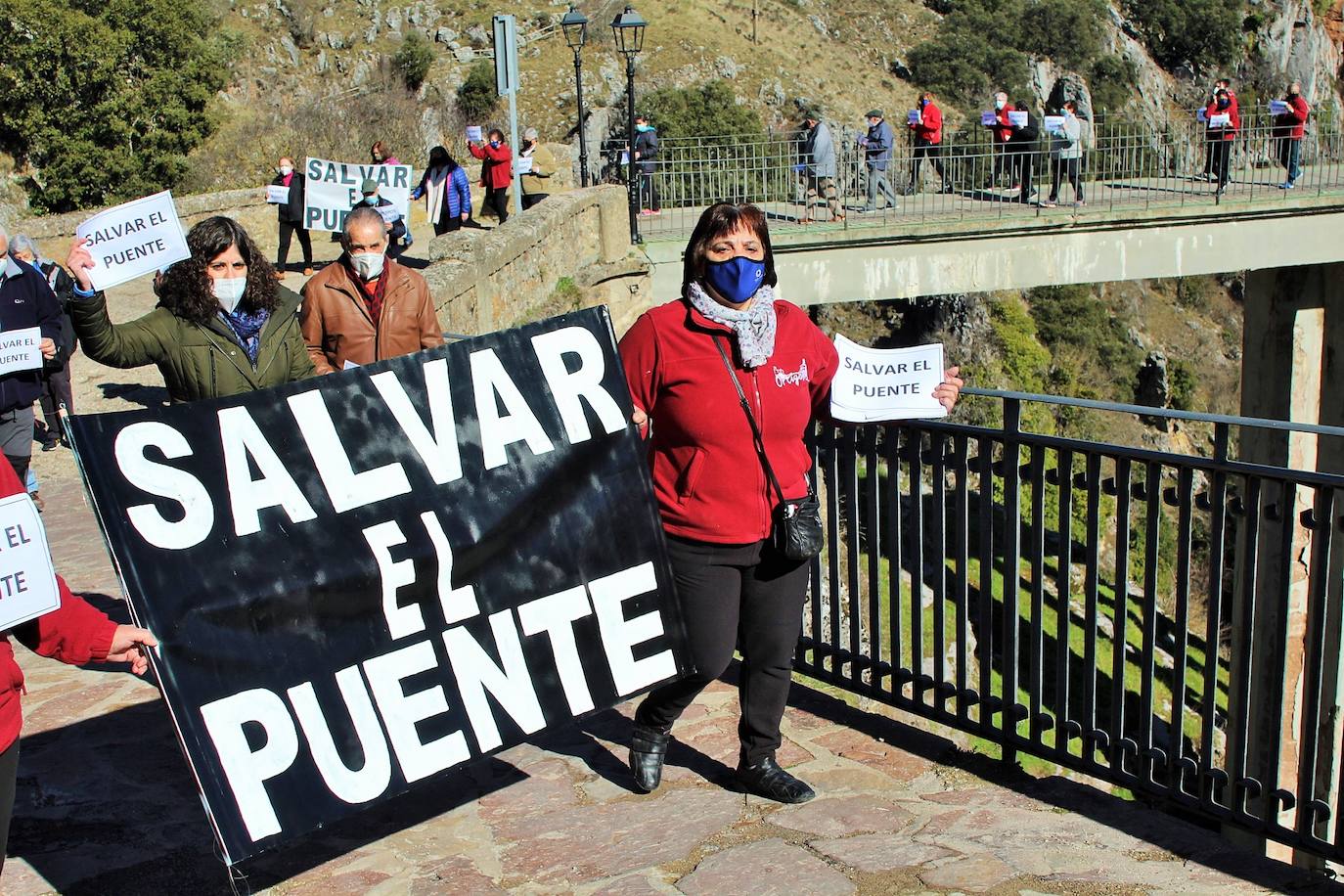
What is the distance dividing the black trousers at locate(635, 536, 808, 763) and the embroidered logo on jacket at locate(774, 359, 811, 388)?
50cm

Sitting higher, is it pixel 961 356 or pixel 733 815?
pixel 733 815

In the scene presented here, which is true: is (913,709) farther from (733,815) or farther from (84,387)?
(84,387)

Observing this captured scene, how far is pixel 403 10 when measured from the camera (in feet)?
169

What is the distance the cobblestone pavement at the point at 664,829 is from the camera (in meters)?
3.78

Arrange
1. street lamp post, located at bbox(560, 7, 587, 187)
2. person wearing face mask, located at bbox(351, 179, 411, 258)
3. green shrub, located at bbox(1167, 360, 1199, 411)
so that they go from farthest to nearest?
green shrub, located at bbox(1167, 360, 1199, 411)
street lamp post, located at bbox(560, 7, 587, 187)
person wearing face mask, located at bbox(351, 179, 411, 258)

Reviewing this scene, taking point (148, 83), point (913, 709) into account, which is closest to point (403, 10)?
point (148, 83)

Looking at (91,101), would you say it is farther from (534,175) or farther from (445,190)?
(445,190)

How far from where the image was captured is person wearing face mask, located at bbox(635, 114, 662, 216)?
70.2 ft

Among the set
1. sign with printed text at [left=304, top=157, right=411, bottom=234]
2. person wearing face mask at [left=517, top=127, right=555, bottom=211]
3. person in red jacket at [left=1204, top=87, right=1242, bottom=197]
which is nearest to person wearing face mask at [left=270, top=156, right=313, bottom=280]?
sign with printed text at [left=304, top=157, right=411, bottom=234]

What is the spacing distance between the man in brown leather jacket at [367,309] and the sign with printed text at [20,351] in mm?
2062

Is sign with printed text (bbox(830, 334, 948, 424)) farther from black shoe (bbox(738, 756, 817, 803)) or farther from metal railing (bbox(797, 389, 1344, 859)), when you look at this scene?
black shoe (bbox(738, 756, 817, 803))

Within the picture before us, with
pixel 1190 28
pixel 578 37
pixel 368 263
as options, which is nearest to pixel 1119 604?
pixel 368 263

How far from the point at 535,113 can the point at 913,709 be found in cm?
4675

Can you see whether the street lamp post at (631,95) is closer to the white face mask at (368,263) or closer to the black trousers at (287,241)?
the black trousers at (287,241)
